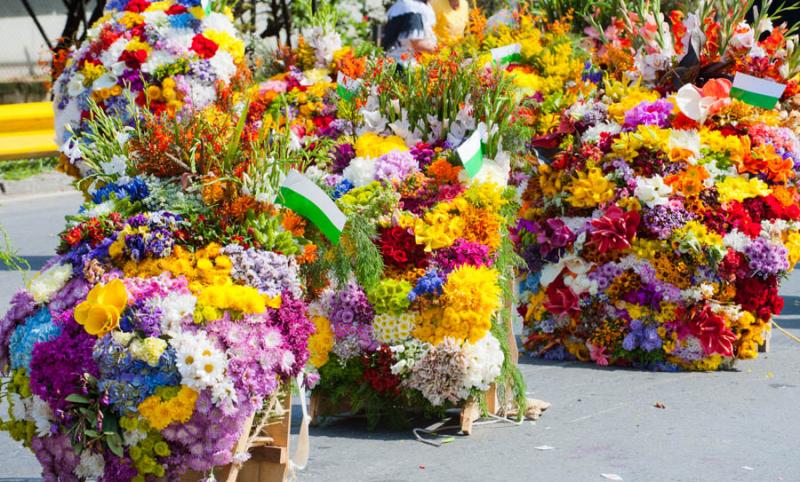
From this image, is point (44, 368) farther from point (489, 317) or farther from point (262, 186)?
point (489, 317)

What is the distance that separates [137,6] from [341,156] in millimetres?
3503

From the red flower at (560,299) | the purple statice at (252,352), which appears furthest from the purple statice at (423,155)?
the purple statice at (252,352)

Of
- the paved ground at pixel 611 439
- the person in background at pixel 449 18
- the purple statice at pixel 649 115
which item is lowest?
the paved ground at pixel 611 439

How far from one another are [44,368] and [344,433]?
202cm

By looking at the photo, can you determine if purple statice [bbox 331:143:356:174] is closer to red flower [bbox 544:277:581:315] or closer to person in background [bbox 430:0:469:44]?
red flower [bbox 544:277:581:315]

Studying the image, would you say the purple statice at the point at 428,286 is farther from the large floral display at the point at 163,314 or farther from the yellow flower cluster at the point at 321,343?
the large floral display at the point at 163,314

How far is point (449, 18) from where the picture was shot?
11180 millimetres

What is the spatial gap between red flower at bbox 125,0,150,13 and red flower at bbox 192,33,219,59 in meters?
0.48

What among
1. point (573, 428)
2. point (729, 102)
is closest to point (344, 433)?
point (573, 428)

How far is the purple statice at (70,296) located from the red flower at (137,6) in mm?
5076

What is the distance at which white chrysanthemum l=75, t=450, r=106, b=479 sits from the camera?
13.8 ft

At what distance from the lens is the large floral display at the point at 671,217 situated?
7066 mm

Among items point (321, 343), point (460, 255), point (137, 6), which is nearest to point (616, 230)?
point (460, 255)

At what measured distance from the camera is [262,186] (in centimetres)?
458
